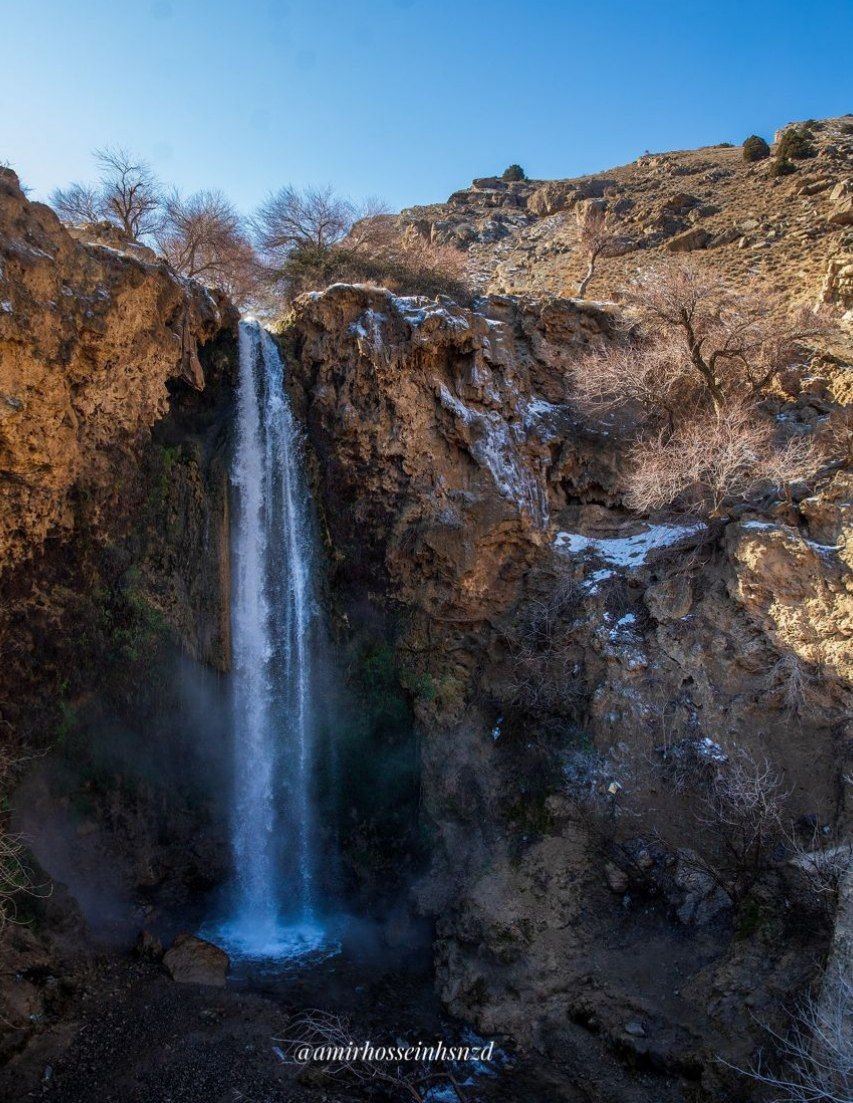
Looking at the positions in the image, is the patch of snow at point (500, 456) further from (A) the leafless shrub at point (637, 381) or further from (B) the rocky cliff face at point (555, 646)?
(A) the leafless shrub at point (637, 381)

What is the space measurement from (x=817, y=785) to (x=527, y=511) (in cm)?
778

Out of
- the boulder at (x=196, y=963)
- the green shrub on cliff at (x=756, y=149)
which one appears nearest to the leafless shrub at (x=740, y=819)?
the boulder at (x=196, y=963)

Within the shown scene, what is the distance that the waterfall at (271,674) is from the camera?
13.3 metres

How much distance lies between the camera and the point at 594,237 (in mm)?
29438

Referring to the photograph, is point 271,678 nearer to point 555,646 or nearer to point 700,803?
point 555,646

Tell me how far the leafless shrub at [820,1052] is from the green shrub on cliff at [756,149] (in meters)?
41.4

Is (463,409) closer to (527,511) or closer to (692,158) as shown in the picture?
(527,511)

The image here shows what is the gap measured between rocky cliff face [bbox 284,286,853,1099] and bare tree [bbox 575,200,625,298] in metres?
11.5

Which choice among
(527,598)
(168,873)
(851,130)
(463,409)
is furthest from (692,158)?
(168,873)

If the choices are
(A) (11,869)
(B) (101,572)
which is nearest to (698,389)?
(B) (101,572)

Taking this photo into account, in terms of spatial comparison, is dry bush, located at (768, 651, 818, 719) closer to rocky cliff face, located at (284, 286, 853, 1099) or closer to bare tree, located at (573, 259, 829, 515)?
rocky cliff face, located at (284, 286, 853, 1099)

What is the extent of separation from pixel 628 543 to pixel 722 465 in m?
2.85

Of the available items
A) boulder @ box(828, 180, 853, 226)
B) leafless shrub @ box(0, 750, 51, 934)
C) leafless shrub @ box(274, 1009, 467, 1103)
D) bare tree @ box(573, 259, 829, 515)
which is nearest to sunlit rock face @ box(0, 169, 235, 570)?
leafless shrub @ box(0, 750, 51, 934)

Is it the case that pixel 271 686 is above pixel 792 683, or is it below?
below
